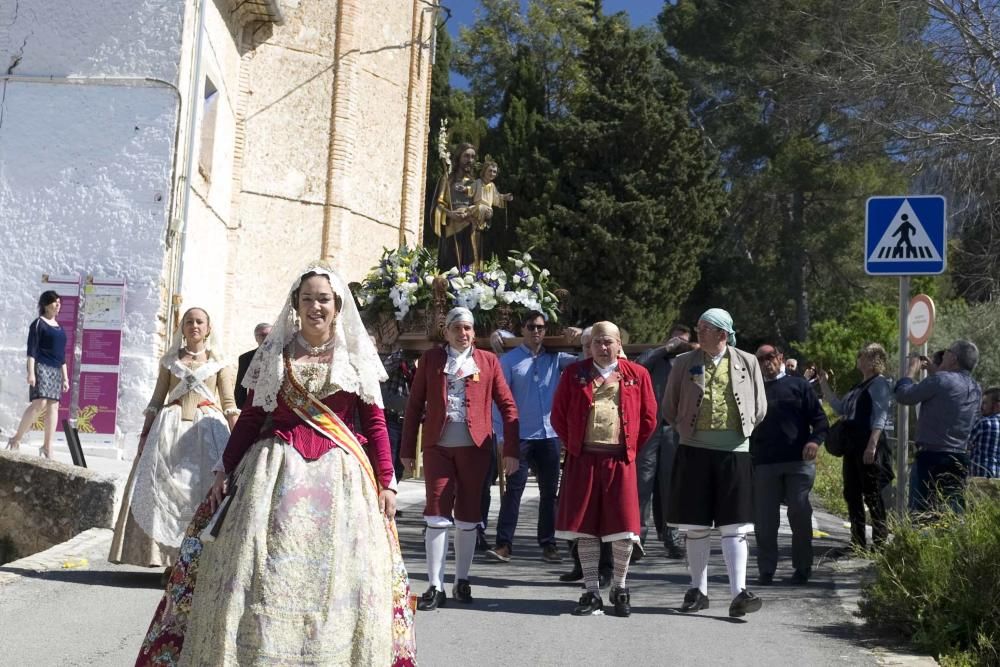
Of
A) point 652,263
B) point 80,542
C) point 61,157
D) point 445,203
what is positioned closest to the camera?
point 80,542

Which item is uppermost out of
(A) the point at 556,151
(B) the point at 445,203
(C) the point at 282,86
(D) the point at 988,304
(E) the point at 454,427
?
(A) the point at 556,151

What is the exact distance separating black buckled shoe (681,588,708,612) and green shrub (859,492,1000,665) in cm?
103

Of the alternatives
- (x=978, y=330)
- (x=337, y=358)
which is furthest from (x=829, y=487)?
(x=337, y=358)

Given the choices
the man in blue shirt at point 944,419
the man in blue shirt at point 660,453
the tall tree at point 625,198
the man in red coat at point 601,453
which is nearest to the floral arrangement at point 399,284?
the man in blue shirt at point 660,453

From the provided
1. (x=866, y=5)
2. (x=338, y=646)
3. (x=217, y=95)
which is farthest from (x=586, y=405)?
(x=217, y=95)

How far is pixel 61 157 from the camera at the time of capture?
51.8 ft

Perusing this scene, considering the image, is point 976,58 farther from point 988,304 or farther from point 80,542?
point 80,542

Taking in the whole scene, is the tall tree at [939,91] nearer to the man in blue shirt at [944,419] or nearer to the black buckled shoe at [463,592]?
the man in blue shirt at [944,419]

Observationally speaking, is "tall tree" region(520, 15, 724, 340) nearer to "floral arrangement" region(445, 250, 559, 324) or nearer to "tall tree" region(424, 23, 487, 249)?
"tall tree" region(424, 23, 487, 249)

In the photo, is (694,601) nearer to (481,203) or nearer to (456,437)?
(456,437)

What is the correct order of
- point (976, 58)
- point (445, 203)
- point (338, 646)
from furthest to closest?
point (445, 203)
point (976, 58)
point (338, 646)

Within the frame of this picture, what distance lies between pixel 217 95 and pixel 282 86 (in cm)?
403

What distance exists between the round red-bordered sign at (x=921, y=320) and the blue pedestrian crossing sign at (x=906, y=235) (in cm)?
349

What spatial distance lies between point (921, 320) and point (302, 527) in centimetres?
926
